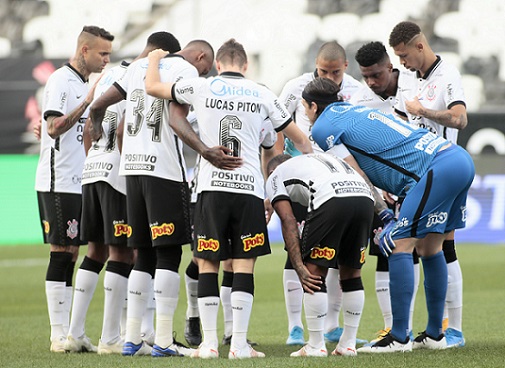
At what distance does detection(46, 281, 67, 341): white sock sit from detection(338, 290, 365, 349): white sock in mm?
2285

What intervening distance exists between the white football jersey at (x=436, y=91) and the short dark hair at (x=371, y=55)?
12.4 inches

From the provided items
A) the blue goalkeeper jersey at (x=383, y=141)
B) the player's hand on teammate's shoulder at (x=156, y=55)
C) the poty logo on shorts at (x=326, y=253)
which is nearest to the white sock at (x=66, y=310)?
the player's hand on teammate's shoulder at (x=156, y=55)

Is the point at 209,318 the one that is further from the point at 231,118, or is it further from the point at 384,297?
the point at 384,297

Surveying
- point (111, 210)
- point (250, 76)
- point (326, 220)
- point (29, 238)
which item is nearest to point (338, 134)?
point (326, 220)

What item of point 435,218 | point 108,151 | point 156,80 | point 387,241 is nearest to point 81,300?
point 108,151

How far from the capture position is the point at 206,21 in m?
22.1

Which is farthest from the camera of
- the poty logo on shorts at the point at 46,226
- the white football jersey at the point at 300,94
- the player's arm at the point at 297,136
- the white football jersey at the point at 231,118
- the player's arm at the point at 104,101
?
the white football jersey at the point at 300,94

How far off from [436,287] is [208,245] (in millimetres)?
1700

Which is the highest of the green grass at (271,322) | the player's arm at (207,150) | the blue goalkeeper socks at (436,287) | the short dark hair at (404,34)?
the short dark hair at (404,34)

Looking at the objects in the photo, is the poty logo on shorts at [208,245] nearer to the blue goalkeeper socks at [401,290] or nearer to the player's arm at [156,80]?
the player's arm at [156,80]

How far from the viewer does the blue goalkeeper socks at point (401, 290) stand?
6551mm

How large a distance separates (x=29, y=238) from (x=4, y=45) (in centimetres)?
560

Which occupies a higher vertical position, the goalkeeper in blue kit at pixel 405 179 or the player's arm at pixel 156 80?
the player's arm at pixel 156 80

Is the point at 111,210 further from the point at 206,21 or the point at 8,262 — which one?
the point at 206,21
